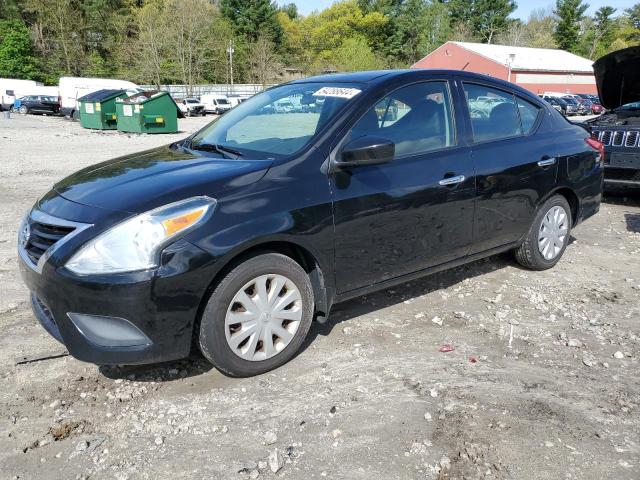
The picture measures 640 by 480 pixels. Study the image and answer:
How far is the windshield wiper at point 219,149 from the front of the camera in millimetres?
3621

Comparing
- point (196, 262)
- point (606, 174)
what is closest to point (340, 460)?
point (196, 262)

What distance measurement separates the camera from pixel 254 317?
3176 millimetres

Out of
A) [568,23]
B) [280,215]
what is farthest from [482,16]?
[280,215]

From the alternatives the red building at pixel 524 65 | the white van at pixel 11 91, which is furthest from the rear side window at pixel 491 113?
the red building at pixel 524 65

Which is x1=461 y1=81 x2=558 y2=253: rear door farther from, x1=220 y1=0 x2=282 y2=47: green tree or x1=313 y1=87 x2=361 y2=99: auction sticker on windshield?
x1=220 y1=0 x2=282 y2=47: green tree

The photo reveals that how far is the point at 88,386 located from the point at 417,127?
2.71 metres

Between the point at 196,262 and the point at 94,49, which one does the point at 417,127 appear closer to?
the point at 196,262

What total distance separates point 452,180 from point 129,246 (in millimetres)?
2308

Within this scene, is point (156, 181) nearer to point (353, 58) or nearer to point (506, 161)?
point (506, 161)

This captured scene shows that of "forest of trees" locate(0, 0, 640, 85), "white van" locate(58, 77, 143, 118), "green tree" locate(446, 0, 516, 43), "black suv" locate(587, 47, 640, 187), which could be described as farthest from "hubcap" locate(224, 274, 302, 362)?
"green tree" locate(446, 0, 516, 43)

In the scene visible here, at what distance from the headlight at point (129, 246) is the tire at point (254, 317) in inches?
15.6

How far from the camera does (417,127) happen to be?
3.95m

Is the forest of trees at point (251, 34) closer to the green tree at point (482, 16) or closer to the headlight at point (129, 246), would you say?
the green tree at point (482, 16)

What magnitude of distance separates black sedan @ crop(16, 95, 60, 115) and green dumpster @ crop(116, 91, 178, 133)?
616 inches
